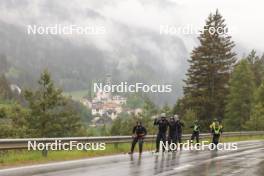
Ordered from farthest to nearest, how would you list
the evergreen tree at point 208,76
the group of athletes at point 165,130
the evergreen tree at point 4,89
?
the evergreen tree at point 4,89 < the evergreen tree at point 208,76 < the group of athletes at point 165,130

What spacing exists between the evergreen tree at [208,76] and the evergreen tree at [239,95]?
13.6ft

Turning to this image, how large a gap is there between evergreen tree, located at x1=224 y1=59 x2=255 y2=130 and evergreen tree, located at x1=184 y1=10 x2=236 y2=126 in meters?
4.14

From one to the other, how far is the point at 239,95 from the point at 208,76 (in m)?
9.82

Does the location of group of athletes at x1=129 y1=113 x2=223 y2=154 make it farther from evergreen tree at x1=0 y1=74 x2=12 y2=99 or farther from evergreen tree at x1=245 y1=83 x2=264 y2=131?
evergreen tree at x1=0 y1=74 x2=12 y2=99

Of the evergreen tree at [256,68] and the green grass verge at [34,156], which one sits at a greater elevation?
the evergreen tree at [256,68]

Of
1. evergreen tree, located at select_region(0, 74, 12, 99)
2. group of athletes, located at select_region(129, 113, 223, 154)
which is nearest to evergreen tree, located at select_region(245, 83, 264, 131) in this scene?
group of athletes, located at select_region(129, 113, 223, 154)

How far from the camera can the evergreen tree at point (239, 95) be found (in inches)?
2908

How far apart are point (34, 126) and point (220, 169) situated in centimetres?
5467

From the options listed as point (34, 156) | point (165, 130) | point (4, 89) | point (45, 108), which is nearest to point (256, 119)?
point (45, 108)

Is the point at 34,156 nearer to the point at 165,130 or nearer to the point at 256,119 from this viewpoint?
the point at 165,130

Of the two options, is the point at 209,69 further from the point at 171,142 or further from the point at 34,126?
the point at 171,142

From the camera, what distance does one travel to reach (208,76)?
66688 mm

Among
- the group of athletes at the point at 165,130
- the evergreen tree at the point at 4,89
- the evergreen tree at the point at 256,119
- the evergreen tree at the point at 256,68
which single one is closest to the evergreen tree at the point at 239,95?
the evergreen tree at the point at 256,119

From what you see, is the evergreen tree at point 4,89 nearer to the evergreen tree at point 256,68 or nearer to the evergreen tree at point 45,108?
the evergreen tree at point 256,68
